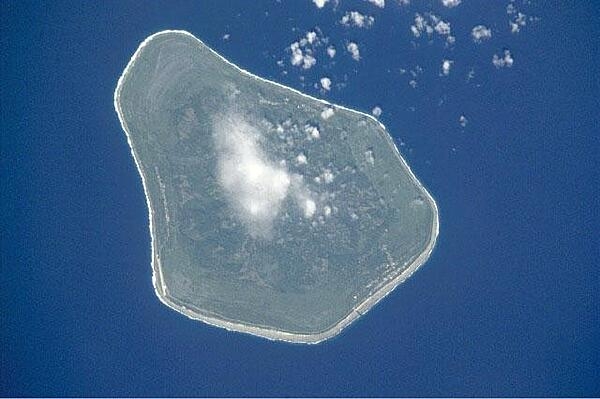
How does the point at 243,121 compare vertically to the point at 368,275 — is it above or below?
above

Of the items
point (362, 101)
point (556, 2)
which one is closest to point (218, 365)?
point (362, 101)

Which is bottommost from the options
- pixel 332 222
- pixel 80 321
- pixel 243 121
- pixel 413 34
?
pixel 80 321

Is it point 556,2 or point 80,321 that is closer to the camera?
point 80,321

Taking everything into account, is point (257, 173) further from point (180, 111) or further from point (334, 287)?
point (334, 287)
